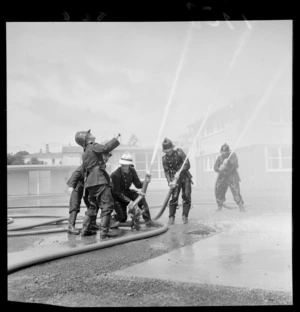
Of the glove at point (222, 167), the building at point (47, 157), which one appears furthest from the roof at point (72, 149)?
the glove at point (222, 167)

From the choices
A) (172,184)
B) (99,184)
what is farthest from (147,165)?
(99,184)

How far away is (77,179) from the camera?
4.84 m

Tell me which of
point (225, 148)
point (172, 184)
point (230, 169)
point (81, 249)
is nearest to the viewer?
point (81, 249)

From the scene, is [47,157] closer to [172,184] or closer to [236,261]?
[172,184]

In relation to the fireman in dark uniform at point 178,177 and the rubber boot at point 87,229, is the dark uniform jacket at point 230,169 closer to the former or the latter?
the fireman in dark uniform at point 178,177

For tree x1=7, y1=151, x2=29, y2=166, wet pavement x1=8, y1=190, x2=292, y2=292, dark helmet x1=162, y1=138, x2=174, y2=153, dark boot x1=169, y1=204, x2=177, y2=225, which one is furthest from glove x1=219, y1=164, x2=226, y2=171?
tree x1=7, y1=151, x2=29, y2=166

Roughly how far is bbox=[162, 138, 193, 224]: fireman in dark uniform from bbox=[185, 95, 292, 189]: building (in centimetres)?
26

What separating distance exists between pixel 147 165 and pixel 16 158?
1.67 meters

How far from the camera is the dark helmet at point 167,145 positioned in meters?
4.22

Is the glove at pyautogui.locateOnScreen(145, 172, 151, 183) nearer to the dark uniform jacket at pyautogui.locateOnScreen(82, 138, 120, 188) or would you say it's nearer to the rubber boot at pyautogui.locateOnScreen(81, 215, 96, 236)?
the dark uniform jacket at pyautogui.locateOnScreen(82, 138, 120, 188)

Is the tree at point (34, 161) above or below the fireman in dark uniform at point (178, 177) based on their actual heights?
above

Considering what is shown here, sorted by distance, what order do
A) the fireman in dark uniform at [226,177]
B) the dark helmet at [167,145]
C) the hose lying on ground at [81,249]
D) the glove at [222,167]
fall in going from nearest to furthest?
1. the hose lying on ground at [81,249]
2. the dark helmet at [167,145]
3. the fireman in dark uniform at [226,177]
4. the glove at [222,167]

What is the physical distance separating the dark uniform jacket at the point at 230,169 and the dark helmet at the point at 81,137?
5.55 ft
